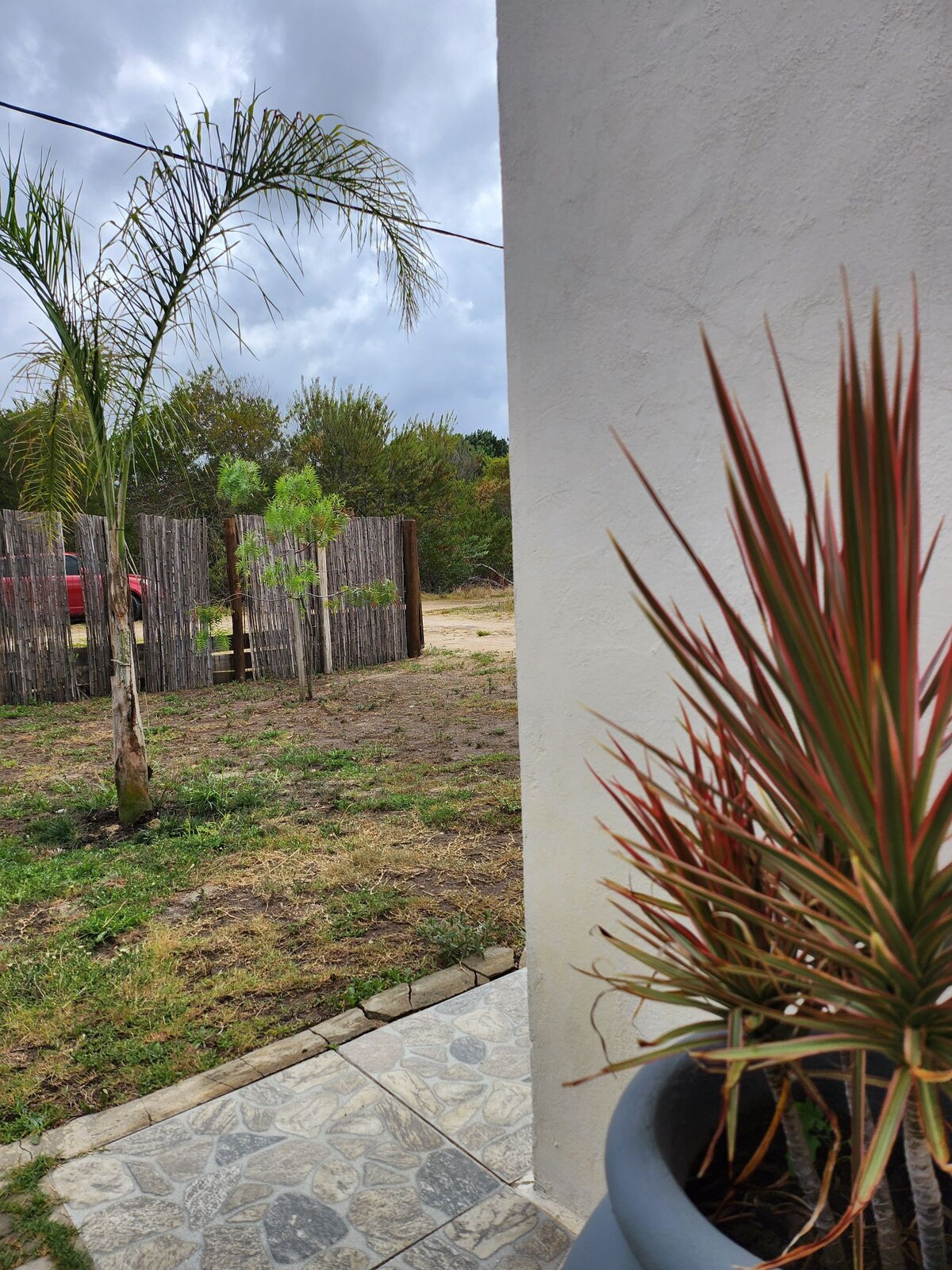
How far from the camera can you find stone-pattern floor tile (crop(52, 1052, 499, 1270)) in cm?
170

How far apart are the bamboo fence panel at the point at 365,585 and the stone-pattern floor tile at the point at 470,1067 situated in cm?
658

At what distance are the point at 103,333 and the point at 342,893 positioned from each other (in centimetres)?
280

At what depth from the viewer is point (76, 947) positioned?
3.02m

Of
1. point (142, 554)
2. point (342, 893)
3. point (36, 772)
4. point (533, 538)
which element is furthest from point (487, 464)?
point (533, 538)

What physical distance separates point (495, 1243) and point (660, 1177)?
1.17 meters

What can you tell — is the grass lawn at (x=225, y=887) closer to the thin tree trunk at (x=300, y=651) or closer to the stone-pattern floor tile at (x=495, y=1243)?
the stone-pattern floor tile at (x=495, y=1243)

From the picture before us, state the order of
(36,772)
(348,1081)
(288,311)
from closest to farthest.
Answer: (348,1081) < (288,311) < (36,772)

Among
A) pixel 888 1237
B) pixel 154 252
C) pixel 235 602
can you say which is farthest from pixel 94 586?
pixel 888 1237

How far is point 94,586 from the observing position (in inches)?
292

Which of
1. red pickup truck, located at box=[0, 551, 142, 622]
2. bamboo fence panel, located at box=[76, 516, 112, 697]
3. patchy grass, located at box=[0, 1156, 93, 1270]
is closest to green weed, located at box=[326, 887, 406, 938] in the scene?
patchy grass, located at box=[0, 1156, 93, 1270]

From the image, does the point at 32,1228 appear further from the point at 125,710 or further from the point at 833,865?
the point at 125,710

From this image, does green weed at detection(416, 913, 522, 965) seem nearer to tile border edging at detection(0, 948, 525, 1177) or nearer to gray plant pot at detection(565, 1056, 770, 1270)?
tile border edging at detection(0, 948, 525, 1177)

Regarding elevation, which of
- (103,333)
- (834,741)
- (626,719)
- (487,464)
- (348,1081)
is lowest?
(348,1081)

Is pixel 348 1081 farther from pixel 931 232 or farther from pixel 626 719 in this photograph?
pixel 931 232
